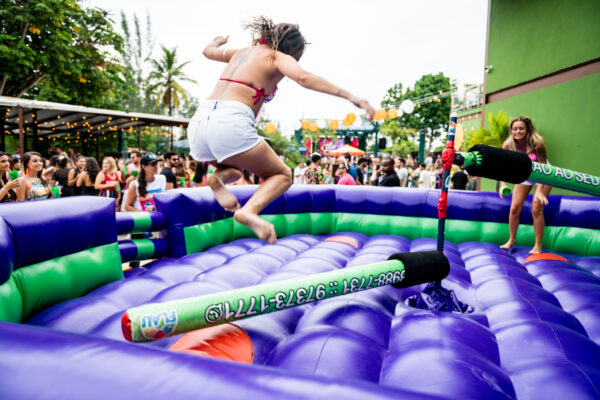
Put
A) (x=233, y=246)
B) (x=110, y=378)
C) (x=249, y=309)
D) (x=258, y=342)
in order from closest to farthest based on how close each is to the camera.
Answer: (x=110, y=378)
(x=249, y=309)
(x=258, y=342)
(x=233, y=246)

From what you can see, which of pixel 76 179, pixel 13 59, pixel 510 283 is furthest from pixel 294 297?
pixel 13 59

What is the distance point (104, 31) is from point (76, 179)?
1014 centimetres

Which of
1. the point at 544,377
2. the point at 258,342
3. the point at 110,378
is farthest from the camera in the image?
the point at 258,342

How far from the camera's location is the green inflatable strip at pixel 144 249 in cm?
296

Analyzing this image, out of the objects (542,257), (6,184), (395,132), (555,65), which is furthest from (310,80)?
(395,132)

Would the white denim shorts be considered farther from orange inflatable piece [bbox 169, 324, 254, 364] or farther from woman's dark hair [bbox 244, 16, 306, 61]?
orange inflatable piece [bbox 169, 324, 254, 364]

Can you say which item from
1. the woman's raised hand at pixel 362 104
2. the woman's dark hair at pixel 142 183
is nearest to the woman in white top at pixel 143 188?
the woman's dark hair at pixel 142 183

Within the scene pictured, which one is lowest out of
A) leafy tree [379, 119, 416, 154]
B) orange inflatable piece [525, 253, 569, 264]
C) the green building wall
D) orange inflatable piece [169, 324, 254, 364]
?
orange inflatable piece [169, 324, 254, 364]

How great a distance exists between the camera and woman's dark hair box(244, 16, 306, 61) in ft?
6.21

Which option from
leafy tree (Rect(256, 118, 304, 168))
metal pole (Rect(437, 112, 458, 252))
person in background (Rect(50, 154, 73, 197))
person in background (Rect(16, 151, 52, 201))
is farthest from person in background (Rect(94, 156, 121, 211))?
leafy tree (Rect(256, 118, 304, 168))

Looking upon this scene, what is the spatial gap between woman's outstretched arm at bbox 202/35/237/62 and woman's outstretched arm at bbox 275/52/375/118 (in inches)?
17.7

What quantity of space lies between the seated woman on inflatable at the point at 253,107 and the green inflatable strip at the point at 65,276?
0.95 metres

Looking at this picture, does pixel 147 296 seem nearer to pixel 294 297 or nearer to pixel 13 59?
→ pixel 294 297

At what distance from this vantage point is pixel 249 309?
4.82 feet
